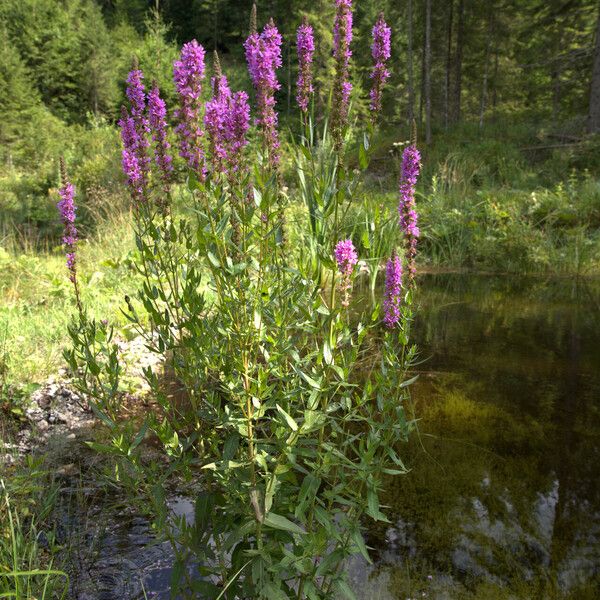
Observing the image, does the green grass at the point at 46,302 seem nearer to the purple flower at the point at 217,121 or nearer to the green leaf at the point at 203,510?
the green leaf at the point at 203,510

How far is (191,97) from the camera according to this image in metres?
1.92

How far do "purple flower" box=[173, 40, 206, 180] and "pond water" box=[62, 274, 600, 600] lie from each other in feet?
5.44

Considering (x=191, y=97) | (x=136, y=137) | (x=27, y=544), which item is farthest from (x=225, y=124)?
(x=27, y=544)

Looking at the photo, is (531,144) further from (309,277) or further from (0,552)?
(0,552)

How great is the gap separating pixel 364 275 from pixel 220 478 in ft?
18.1

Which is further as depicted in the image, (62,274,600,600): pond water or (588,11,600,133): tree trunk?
(588,11,600,133): tree trunk

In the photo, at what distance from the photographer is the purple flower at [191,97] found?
1891 mm

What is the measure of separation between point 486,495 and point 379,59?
2167 millimetres

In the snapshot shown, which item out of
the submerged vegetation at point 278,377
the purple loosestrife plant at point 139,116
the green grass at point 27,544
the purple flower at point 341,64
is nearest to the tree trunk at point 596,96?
the submerged vegetation at point 278,377

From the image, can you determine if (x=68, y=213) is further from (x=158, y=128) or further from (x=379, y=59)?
(x=379, y=59)

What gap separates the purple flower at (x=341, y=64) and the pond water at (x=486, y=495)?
71.3 inches

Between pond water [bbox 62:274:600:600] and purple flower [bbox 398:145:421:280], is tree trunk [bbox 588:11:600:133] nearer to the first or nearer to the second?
pond water [bbox 62:274:600:600]

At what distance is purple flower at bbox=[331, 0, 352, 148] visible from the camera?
67.2 inches

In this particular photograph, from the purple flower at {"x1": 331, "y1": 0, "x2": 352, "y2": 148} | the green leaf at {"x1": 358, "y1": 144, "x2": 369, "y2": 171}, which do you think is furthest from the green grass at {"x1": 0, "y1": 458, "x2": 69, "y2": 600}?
the purple flower at {"x1": 331, "y1": 0, "x2": 352, "y2": 148}
